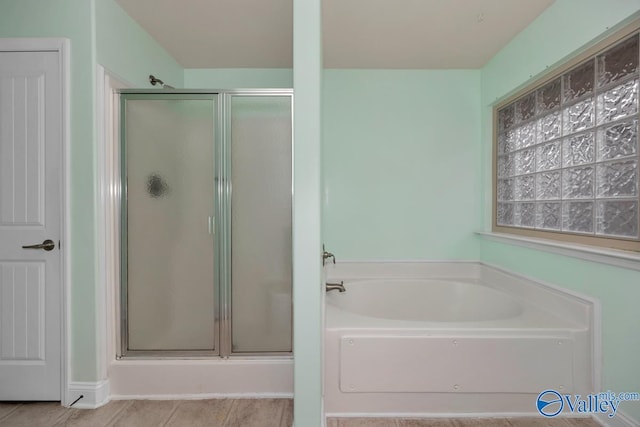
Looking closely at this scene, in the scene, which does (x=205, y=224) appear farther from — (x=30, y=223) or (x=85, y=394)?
(x=85, y=394)

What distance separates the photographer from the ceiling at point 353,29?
82.5 inches

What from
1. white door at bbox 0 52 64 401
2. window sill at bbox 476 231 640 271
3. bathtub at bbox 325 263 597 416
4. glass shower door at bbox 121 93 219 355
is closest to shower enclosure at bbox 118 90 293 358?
glass shower door at bbox 121 93 219 355

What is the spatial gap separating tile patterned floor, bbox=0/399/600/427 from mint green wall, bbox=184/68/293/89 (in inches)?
98.7

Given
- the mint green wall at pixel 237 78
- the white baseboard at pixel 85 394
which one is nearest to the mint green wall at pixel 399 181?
the mint green wall at pixel 237 78

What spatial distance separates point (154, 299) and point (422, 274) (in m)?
2.10

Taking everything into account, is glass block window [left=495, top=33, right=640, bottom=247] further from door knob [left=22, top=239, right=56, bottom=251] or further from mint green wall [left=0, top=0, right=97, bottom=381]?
door knob [left=22, top=239, right=56, bottom=251]

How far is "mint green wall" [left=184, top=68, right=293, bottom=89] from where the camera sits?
3.10 metres

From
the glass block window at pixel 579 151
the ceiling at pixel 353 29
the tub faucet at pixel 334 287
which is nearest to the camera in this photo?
the glass block window at pixel 579 151

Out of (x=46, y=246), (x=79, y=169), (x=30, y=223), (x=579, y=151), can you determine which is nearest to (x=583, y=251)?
(x=579, y=151)

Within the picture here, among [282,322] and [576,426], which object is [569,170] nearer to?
[576,426]

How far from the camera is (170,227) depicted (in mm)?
2143

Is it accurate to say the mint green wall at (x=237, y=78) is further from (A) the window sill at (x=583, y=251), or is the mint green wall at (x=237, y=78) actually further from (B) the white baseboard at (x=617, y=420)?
(B) the white baseboard at (x=617, y=420)

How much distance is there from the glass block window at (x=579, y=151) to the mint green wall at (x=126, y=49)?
2.74 m

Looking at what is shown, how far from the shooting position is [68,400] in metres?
1.92
